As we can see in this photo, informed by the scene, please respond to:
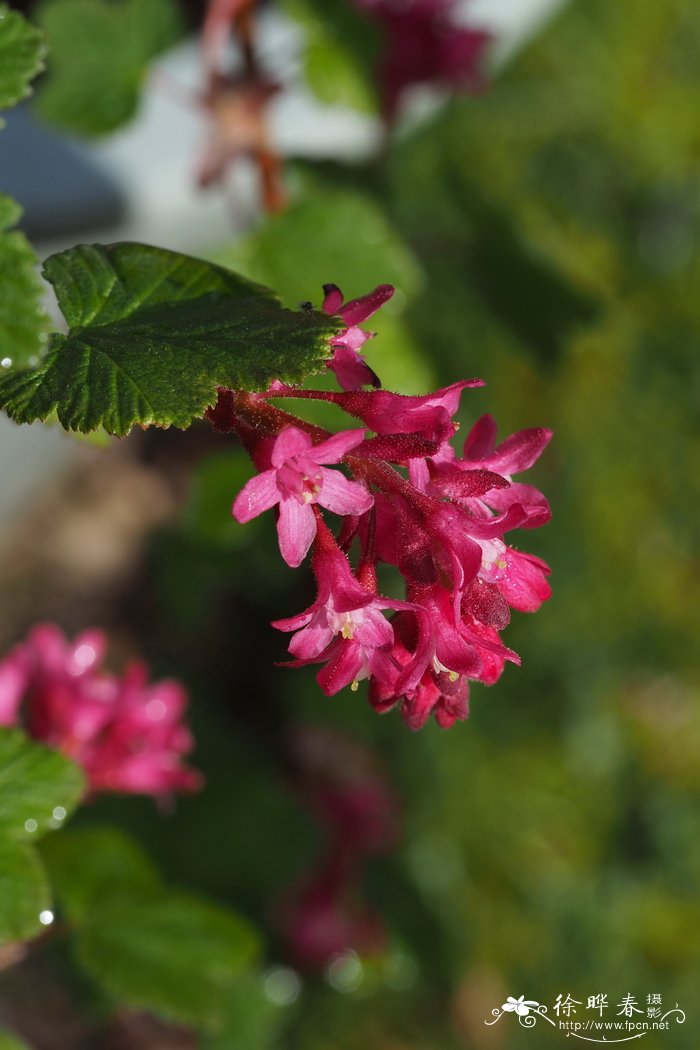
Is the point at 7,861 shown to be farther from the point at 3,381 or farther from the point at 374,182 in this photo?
the point at 374,182

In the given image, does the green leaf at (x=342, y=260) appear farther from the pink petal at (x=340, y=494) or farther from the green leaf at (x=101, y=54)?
the pink petal at (x=340, y=494)

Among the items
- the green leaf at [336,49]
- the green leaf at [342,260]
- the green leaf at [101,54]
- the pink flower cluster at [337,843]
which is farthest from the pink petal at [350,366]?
the pink flower cluster at [337,843]

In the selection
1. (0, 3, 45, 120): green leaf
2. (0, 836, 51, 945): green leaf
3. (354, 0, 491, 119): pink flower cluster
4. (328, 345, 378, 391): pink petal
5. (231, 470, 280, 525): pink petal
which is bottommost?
(0, 836, 51, 945): green leaf

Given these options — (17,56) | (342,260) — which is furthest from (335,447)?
(342,260)

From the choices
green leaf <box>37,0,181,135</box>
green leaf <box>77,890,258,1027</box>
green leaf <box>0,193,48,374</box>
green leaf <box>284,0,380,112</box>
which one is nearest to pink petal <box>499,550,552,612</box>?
green leaf <box>0,193,48,374</box>

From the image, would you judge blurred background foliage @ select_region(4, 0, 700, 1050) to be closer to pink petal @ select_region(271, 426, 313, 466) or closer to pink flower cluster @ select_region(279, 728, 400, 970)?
pink flower cluster @ select_region(279, 728, 400, 970)

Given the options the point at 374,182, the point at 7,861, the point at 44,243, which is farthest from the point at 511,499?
the point at 44,243

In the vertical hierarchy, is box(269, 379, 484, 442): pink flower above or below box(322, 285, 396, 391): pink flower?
below
